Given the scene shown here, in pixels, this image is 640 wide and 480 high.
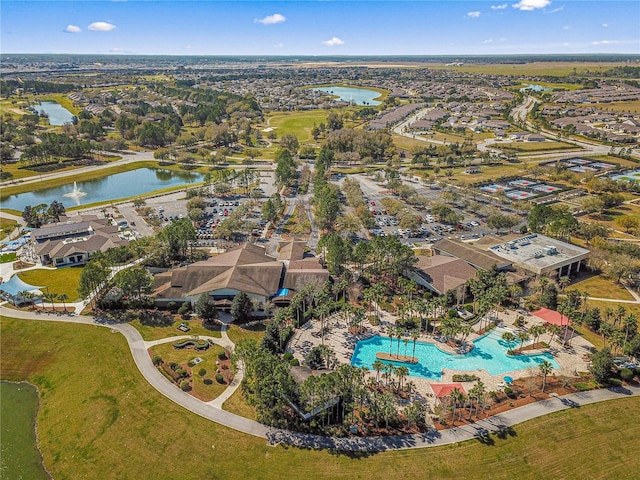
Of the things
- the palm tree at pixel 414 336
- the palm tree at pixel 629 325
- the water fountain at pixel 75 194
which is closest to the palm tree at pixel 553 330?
the palm tree at pixel 629 325

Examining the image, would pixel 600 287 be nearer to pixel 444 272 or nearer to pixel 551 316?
pixel 551 316

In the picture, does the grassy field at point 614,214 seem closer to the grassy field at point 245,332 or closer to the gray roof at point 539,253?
the gray roof at point 539,253

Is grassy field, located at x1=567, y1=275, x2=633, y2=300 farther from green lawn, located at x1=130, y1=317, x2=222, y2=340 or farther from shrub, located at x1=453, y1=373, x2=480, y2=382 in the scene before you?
green lawn, located at x1=130, y1=317, x2=222, y2=340

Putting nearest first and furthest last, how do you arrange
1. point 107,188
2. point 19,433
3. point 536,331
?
point 19,433
point 536,331
point 107,188

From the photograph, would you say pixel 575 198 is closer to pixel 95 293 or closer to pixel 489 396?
pixel 489 396

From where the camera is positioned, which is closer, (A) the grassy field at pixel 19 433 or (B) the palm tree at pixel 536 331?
(A) the grassy field at pixel 19 433

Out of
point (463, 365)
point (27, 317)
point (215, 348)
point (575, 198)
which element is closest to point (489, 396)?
point (463, 365)

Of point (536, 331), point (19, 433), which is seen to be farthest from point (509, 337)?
point (19, 433)

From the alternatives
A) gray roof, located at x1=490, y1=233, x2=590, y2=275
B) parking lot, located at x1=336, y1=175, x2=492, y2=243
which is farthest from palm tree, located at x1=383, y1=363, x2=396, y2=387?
parking lot, located at x1=336, y1=175, x2=492, y2=243
